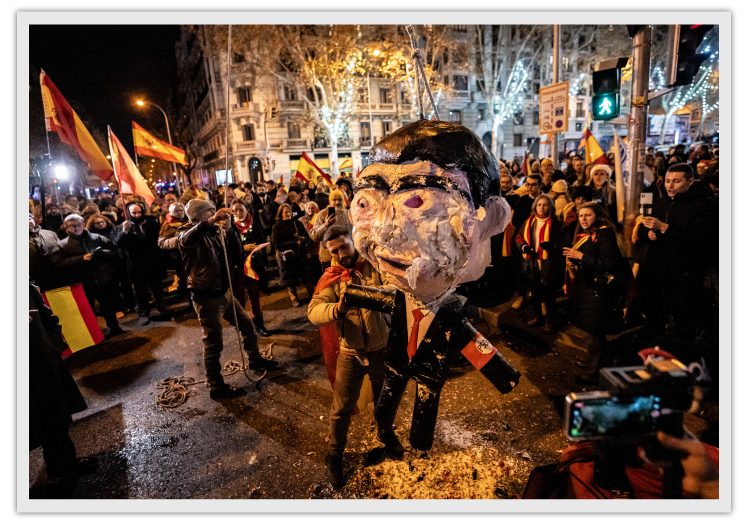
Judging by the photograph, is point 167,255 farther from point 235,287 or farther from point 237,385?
point 237,385

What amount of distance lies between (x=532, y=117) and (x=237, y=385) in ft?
127

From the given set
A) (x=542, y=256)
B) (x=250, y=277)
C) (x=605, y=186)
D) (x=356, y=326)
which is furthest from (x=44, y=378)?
(x=605, y=186)

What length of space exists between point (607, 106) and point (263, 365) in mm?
5715

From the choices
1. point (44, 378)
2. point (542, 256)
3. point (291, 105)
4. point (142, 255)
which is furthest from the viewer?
point (291, 105)

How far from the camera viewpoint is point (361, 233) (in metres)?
1.75

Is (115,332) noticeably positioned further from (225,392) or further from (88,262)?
(225,392)

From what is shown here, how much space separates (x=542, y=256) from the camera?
479 centimetres

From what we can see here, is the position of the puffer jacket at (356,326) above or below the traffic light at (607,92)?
below

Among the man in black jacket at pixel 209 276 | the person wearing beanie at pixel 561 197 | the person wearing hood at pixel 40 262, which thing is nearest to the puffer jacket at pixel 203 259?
the man in black jacket at pixel 209 276

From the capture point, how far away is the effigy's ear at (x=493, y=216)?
1.71 m

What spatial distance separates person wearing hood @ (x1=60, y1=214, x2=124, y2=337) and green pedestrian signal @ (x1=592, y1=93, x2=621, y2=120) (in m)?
7.47

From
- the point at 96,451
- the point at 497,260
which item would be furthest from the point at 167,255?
the point at 497,260

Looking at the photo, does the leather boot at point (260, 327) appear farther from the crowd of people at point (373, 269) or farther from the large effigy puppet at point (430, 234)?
the large effigy puppet at point (430, 234)

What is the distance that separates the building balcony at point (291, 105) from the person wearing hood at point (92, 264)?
93.8 ft
